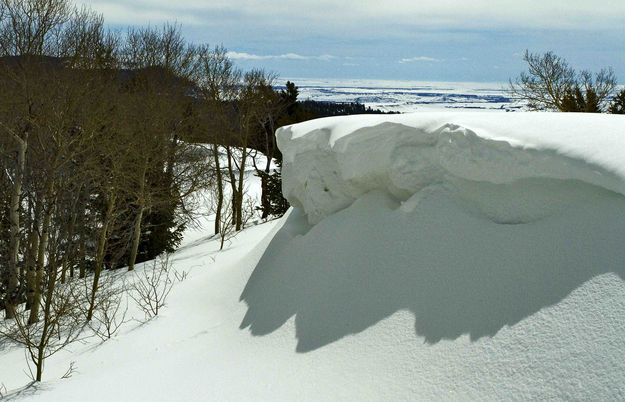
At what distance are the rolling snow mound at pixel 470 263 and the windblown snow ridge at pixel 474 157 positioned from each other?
0.02 metres

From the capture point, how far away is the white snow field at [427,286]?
4316 millimetres

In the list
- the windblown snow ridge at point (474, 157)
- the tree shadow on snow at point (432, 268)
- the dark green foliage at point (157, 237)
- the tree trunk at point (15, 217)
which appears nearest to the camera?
the tree shadow on snow at point (432, 268)

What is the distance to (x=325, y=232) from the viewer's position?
26.9 feet

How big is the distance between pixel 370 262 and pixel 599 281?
2.94 metres

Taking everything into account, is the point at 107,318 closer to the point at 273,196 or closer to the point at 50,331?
the point at 50,331

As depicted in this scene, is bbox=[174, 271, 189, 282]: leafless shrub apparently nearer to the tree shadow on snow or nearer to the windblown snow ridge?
Answer: the tree shadow on snow

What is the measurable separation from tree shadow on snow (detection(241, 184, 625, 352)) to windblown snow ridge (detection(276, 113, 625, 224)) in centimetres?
26

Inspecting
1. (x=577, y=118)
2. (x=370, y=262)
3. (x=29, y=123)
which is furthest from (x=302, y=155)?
(x=29, y=123)

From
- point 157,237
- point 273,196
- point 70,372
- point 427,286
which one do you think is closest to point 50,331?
point 70,372

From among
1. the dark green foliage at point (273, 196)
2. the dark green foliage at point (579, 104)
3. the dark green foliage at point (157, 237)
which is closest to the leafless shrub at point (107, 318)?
the dark green foliage at point (157, 237)

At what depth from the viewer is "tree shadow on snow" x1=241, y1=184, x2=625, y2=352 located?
4652 mm

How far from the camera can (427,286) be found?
5699mm

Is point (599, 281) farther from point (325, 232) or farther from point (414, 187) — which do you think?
point (325, 232)

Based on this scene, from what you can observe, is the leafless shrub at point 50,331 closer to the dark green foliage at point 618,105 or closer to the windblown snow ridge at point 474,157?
the windblown snow ridge at point 474,157
